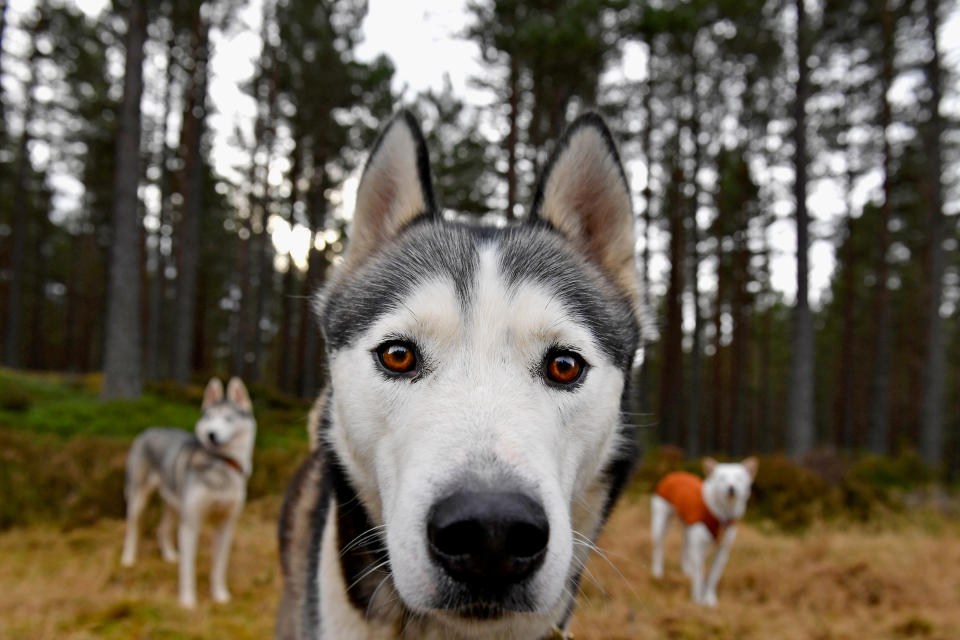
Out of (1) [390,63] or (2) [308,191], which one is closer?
(1) [390,63]

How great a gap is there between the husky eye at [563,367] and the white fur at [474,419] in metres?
0.03

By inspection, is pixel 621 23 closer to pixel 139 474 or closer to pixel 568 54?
pixel 568 54

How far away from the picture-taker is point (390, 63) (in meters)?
15.9

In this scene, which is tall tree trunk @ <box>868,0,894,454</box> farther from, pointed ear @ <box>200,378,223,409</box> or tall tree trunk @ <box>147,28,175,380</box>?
tall tree trunk @ <box>147,28,175,380</box>

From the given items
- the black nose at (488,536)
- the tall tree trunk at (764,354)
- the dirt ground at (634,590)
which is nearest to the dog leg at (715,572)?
the dirt ground at (634,590)

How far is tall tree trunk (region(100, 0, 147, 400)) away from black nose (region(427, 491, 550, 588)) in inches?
505

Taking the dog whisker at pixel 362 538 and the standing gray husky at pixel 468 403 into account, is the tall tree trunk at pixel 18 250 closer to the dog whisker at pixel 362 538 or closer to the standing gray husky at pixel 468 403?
the standing gray husky at pixel 468 403

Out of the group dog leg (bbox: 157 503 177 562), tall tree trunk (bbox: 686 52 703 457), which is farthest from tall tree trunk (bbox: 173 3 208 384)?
tall tree trunk (bbox: 686 52 703 457)

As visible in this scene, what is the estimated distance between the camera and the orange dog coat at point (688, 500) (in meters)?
5.65

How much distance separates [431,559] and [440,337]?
2.10ft

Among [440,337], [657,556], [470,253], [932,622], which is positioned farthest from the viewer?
[657,556]

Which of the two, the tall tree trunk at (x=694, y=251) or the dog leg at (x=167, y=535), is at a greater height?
the tall tree trunk at (x=694, y=251)

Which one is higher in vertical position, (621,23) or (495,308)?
(621,23)

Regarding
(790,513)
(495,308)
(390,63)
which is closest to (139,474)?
(495,308)
